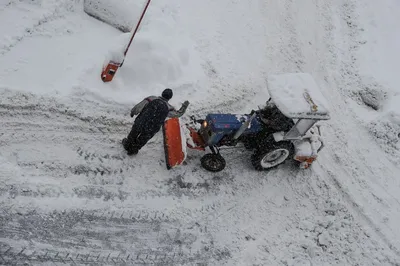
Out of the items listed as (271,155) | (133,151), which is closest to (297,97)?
(271,155)

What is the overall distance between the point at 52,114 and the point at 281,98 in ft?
15.0

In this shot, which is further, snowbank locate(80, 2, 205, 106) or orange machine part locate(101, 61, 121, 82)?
snowbank locate(80, 2, 205, 106)

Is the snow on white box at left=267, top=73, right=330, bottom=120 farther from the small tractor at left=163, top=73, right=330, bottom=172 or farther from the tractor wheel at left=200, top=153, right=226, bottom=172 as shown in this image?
the tractor wheel at left=200, top=153, right=226, bottom=172

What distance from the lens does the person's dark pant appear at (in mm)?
7352

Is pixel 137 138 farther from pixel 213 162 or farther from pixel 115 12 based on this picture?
pixel 115 12

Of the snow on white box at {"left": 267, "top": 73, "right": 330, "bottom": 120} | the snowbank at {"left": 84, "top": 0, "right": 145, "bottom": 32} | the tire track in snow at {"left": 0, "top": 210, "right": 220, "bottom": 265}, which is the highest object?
the snow on white box at {"left": 267, "top": 73, "right": 330, "bottom": 120}

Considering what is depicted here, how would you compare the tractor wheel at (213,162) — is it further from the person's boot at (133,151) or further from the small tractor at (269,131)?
the person's boot at (133,151)

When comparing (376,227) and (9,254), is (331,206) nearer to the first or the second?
(376,227)

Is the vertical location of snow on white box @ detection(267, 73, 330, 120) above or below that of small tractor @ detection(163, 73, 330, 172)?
above

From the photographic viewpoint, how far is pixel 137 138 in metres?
7.50

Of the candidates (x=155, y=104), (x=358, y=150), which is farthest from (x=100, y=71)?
(x=358, y=150)

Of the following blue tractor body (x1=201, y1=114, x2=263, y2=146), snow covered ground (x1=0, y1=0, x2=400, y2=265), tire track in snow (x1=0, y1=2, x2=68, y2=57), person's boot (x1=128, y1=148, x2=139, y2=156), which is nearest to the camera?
snow covered ground (x1=0, y1=0, x2=400, y2=265)

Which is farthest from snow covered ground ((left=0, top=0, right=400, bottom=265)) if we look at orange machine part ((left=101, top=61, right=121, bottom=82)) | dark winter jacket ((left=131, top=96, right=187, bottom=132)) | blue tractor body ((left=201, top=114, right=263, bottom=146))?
dark winter jacket ((left=131, top=96, right=187, bottom=132))

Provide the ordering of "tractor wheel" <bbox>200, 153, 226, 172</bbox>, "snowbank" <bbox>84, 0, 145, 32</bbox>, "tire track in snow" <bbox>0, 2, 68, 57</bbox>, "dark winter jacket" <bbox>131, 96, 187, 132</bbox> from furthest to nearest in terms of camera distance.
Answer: "snowbank" <bbox>84, 0, 145, 32</bbox>, "tire track in snow" <bbox>0, 2, 68, 57</bbox>, "tractor wheel" <bbox>200, 153, 226, 172</bbox>, "dark winter jacket" <bbox>131, 96, 187, 132</bbox>
